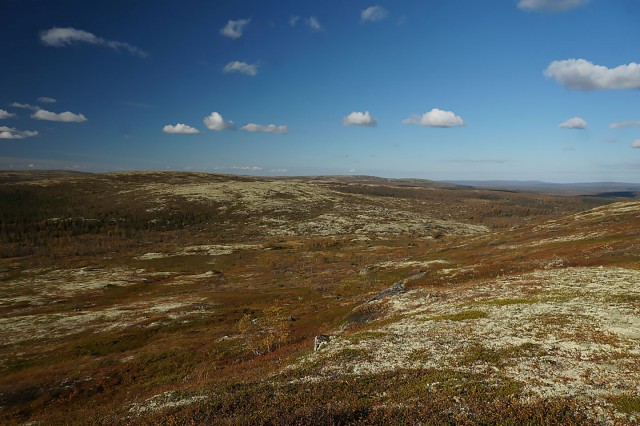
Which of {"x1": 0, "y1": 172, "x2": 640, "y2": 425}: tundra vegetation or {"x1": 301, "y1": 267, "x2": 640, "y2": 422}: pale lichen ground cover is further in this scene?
{"x1": 301, "y1": 267, "x2": 640, "y2": 422}: pale lichen ground cover

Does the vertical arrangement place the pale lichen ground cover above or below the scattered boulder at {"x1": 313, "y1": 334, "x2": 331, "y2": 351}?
above

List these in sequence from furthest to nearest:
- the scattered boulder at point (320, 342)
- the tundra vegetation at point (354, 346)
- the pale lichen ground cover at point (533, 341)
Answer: the scattered boulder at point (320, 342) < the pale lichen ground cover at point (533, 341) < the tundra vegetation at point (354, 346)

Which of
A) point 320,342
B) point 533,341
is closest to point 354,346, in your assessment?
point 320,342

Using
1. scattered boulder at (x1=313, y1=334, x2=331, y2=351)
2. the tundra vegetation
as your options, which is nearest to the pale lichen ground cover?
the tundra vegetation

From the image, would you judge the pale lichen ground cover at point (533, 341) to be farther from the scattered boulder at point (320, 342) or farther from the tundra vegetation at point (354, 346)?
the scattered boulder at point (320, 342)

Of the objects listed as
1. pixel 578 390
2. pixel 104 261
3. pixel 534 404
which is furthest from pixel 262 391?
pixel 104 261

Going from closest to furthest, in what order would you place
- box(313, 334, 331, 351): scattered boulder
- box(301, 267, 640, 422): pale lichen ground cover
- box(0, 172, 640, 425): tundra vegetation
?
1. box(0, 172, 640, 425): tundra vegetation
2. box(301, 267, 640, 422): pale lichen ground cover
3. box(313, 334, 331, 351): scattered boulder

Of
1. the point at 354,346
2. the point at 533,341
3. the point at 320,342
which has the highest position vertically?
the point at 533,341

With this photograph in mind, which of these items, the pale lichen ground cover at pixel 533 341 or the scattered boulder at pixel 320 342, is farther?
the scattered boulder at pixel 320 342

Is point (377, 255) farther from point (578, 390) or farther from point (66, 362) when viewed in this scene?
point (578, 390)

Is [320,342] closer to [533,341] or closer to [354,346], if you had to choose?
[354,346]

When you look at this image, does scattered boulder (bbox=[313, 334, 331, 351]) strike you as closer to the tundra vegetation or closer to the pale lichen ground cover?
the tundra vegetation

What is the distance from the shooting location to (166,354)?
45219 millimetres

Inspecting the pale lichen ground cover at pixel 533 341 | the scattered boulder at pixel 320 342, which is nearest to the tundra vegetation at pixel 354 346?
the pale lichen ground cover at pixel 533 341
